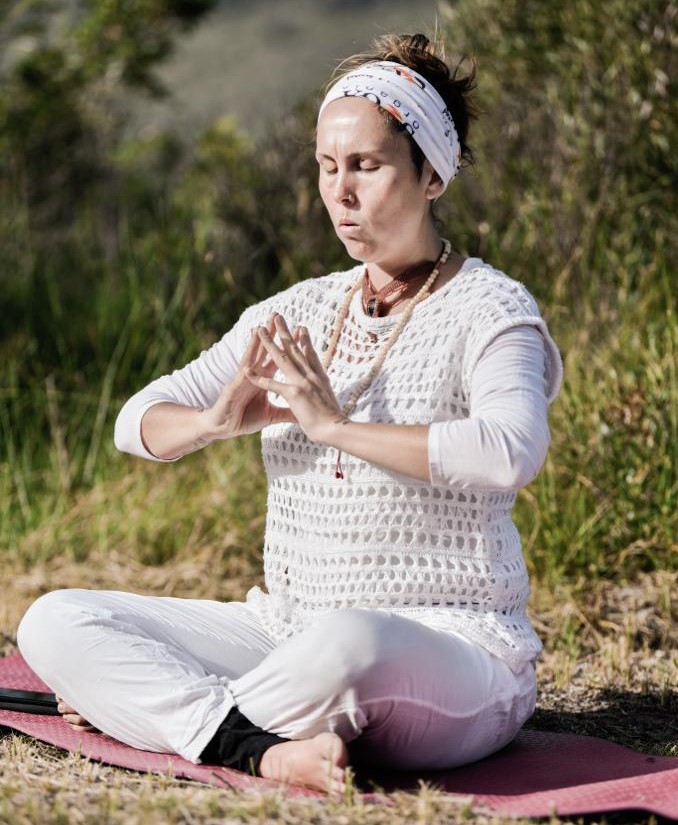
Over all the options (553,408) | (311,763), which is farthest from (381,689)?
(553,408)

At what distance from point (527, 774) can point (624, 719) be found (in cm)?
81

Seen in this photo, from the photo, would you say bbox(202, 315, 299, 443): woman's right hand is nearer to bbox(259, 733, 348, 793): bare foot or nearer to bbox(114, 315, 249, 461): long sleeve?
bbox(114, 315, 249, 461): long sleeve

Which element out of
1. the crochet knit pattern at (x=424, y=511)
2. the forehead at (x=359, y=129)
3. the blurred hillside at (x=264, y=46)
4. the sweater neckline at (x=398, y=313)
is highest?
the blurred hillside at (x=264, y=46)

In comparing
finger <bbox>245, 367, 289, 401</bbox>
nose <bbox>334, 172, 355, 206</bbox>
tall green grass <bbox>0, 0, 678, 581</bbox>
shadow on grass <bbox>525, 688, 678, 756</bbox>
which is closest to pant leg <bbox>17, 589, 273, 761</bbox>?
finger <bbox>245, 367, 289, 401</bbox>

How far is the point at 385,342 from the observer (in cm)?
300

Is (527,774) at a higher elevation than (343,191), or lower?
lower

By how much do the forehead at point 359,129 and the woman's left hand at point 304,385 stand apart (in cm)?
42

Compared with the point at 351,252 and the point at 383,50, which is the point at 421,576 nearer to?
the point at 351,252

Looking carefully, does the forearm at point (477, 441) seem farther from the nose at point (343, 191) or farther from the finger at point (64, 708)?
the finger at point (64, 708)

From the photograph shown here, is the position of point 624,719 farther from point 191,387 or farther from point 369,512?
point 191,387

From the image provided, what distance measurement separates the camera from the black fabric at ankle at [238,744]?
2670 mm

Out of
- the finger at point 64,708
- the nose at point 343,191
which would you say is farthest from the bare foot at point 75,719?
the nose at point 343,191

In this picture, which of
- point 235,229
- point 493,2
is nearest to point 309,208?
point 235,229

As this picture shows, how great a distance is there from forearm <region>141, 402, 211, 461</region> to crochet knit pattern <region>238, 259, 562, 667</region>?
0.69 feet
